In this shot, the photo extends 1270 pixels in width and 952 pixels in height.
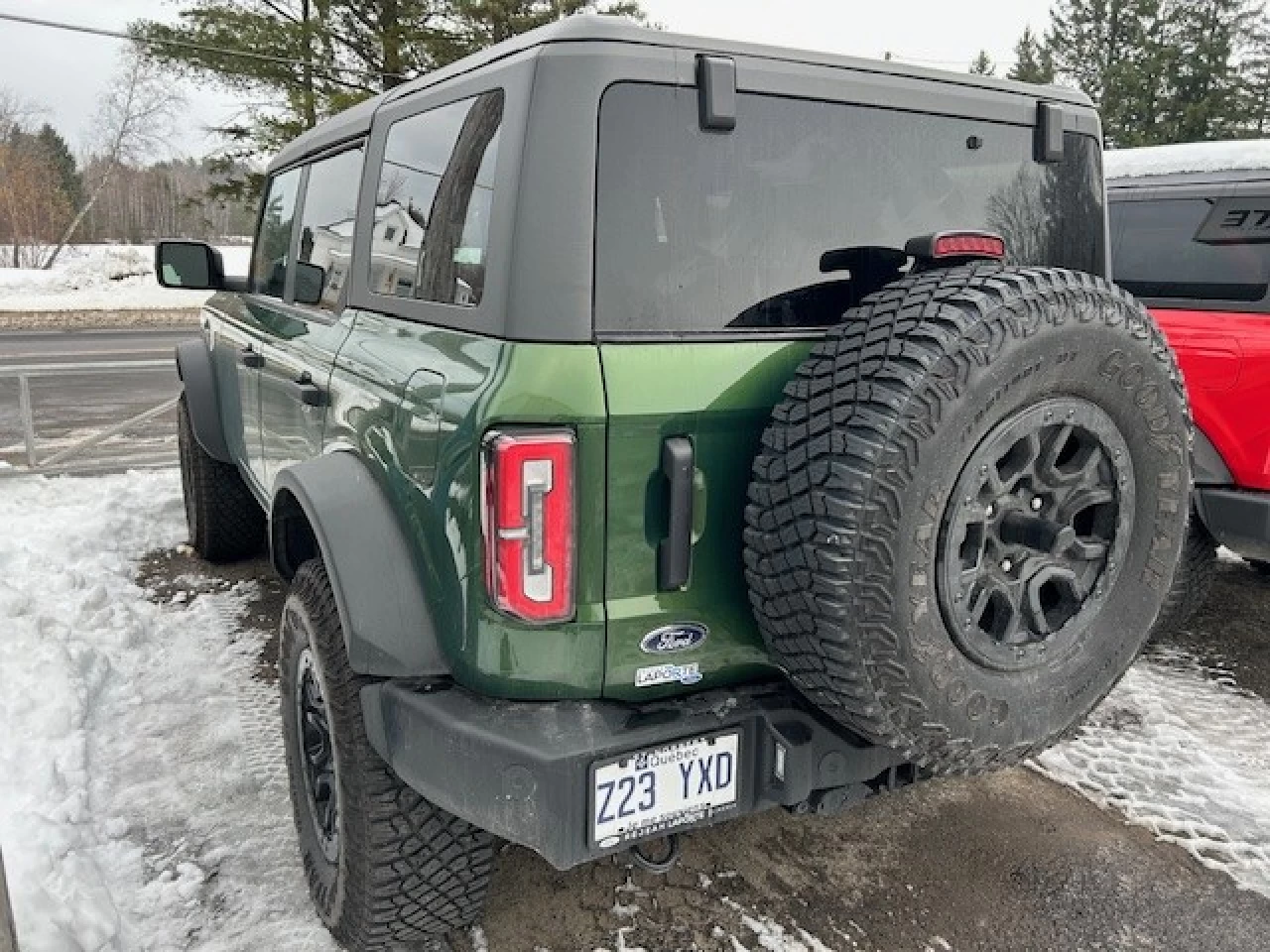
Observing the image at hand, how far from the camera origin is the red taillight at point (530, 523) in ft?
5.65

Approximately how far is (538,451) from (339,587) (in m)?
0.59

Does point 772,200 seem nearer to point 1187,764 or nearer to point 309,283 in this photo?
point 309,283

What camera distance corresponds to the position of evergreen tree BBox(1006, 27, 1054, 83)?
36.4 m

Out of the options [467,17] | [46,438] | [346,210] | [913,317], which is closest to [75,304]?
[467,17]

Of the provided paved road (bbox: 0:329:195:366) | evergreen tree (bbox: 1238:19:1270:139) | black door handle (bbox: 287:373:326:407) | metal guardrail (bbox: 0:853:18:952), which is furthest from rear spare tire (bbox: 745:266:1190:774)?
evergreen tree (bbox: 1238:19:1270:139)

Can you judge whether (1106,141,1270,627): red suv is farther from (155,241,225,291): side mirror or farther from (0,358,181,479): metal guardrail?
(0,358,181,479): metal guardrail

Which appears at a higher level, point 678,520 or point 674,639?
point 678,520

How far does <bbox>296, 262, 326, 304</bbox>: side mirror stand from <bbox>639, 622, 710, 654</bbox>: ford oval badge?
171 centimetres

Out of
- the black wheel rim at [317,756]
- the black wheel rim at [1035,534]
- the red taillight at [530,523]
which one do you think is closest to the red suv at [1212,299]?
the black wheel rim at [1035,534]

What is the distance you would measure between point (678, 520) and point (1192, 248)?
363 cm

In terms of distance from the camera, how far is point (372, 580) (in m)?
1.98

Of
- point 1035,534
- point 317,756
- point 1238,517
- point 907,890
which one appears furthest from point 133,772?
point 1238,517

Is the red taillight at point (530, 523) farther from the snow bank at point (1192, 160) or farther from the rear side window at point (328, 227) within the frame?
the snow bank at point (1192, 160)

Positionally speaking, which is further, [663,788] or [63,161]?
[63,161]
